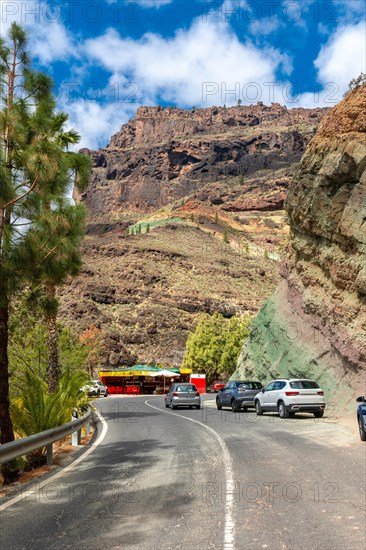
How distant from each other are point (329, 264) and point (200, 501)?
21336 millimetres

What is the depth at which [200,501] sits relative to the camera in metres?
6.83

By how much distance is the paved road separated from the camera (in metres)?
5.27

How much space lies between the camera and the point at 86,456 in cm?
1131

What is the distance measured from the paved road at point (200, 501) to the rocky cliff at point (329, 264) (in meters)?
12.5

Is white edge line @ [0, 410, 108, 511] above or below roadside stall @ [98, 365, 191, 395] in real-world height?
below

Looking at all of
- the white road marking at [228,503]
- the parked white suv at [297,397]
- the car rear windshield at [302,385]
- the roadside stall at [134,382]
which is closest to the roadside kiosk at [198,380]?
the roadside stall at [134,382]

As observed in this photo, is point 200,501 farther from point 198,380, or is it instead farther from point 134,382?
point 134,382

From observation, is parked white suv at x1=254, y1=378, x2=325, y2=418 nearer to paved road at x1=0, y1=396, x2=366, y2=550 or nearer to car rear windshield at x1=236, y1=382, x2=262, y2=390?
car rear windshield at x1=236, y1=382, x2=262, y2=390

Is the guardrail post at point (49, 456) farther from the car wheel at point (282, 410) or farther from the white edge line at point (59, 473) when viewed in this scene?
the car wheel at point (282, 410)

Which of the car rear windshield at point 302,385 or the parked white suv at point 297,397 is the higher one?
the car rear windshield at point 302,385

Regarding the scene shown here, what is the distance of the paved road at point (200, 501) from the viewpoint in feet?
17.3

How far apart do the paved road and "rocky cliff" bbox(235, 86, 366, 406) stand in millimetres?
12454

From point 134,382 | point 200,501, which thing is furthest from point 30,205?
point 134,382

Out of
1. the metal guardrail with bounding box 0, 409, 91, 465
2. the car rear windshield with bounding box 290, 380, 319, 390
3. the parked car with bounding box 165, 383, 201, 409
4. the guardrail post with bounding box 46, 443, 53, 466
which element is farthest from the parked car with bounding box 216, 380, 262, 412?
the guardrail post with bounding box 46, 443, 53, 466
